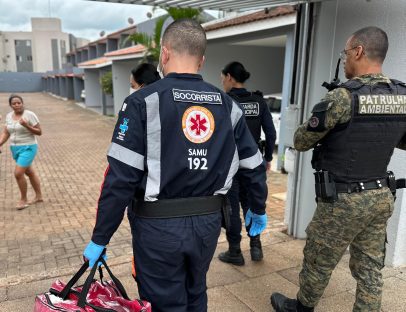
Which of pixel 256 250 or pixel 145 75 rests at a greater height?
pixel 145 75

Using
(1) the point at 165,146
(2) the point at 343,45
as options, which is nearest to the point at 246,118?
(2) the point at 343,45

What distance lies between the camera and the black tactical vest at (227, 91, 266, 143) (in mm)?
3590

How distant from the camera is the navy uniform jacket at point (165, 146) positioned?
1806 millimetres

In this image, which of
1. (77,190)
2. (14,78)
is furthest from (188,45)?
(14,78)

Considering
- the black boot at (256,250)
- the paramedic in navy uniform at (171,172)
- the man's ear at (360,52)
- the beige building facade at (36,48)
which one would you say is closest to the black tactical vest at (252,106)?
the black boot at (256,250)

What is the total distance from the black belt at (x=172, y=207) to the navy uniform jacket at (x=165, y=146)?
0.10ft

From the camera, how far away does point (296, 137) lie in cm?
239

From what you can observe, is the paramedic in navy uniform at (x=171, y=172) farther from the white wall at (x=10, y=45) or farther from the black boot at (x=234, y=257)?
the white wall at (x=10, y=45)

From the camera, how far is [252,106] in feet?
11.8

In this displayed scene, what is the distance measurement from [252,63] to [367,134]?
10.7 metres

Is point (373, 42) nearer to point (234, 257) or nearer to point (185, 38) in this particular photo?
point (185, 38)

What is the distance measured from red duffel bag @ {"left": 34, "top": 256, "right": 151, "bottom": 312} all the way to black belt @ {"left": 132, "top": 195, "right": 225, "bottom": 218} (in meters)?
0.34

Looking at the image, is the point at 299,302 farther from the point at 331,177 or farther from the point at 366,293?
the point at 331,177

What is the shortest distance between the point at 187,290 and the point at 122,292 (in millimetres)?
374
